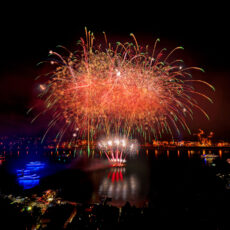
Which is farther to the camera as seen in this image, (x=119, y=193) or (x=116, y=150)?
(x=116, y=150)

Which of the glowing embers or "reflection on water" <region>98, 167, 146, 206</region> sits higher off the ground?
the glowing embers

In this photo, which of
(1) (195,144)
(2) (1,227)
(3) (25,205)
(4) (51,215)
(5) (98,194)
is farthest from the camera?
(1) (195,144)

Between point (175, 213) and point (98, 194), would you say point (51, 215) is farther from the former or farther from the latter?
point (98, 194)

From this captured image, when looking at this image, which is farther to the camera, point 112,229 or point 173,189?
point 173,189

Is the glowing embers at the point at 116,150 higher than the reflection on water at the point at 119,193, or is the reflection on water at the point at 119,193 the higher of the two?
the glowing embers at the point at 116,150

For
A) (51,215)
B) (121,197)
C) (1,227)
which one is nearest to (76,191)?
(121,197)

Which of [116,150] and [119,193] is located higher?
[116,150]

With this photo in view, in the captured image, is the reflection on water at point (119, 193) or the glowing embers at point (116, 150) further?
the glowing embers at point (116, 150)

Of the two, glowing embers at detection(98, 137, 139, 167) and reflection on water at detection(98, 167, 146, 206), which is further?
glowing embers at detection(98, 137, 139, 167)

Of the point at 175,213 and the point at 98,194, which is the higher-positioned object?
the point at 175,213

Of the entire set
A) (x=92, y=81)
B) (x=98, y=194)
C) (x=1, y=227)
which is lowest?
(x=98, y=194)

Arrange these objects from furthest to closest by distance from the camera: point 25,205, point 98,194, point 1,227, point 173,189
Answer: point 173,189 < point 98,194 < point 25,205 < point 1,227
